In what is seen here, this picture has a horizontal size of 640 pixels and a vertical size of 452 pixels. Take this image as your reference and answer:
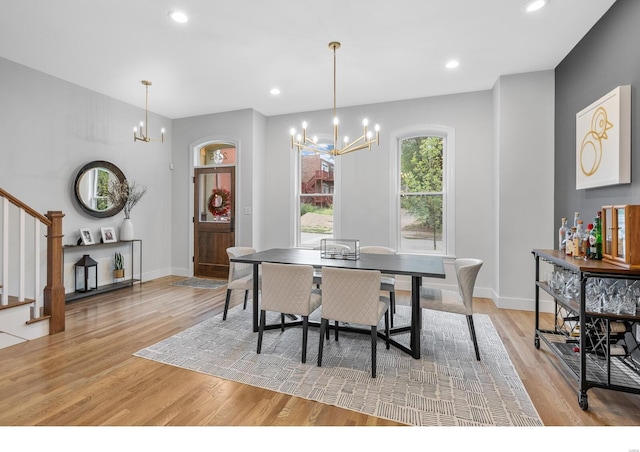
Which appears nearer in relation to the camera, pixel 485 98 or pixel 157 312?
pixel 157 312

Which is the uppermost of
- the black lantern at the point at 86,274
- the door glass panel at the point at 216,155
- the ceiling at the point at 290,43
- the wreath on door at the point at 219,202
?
the ceiling at the point at 290,43

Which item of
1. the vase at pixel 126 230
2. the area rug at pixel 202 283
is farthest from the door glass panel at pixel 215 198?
the vase at pixel 126 230

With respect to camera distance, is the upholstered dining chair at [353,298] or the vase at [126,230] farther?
the vase at [126,230]

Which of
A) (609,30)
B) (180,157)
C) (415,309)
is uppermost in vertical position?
(609,30)

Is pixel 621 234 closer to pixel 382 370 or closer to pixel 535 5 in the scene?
pixel 382 370

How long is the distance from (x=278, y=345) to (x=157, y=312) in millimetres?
A: 1886

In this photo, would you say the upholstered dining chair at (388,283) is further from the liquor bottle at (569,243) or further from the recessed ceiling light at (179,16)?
the recessed ceiling light at (179,16)

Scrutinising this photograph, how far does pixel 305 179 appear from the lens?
5.89m

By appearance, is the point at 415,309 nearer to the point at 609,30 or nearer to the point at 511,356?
the point at 511,356

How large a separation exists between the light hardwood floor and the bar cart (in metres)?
0.15

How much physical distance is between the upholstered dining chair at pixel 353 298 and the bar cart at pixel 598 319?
4.31ft

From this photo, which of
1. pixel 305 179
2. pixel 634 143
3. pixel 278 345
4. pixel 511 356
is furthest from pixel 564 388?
pixel 305 179

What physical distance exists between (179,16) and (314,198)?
341 cm

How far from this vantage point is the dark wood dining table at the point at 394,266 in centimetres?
271
